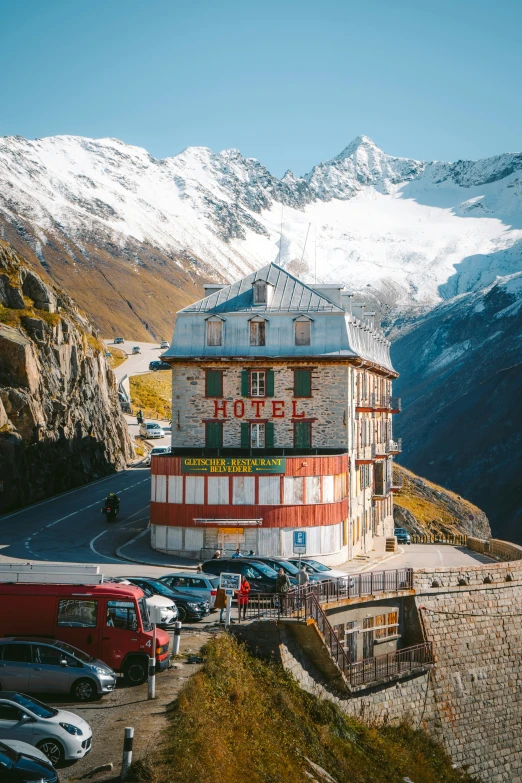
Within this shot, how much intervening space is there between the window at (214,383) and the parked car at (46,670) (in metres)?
32.1

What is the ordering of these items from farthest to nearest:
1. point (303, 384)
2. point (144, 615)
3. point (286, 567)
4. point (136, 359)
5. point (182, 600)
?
point (136, 359) → point (303, 384) → point (286, 567) → point (182, 600) → point (144, 615)

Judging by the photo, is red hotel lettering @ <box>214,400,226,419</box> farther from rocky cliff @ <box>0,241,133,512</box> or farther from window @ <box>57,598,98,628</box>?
window @ <box>57,598,98,628</box>

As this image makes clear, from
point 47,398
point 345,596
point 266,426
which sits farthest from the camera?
point 47,398

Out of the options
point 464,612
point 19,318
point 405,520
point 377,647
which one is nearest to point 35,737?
point 377,647

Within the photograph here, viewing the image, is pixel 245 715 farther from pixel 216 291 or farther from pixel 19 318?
pixel 19 318

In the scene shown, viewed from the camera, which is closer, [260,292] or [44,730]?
[44,730]

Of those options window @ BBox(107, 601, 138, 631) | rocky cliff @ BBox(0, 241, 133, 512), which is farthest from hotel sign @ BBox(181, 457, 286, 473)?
window @ BBox(107, 601, 138, 631)

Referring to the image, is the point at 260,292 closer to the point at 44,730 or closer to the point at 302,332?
the point at 302,332

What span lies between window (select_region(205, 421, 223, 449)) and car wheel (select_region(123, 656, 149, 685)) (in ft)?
97.2

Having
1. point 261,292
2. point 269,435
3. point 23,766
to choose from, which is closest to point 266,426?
point 269,435

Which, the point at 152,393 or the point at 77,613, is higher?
the point at 152,393

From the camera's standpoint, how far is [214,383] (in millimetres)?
55156

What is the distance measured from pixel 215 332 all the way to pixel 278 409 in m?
5.79

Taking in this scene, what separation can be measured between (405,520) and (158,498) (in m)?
33.0
